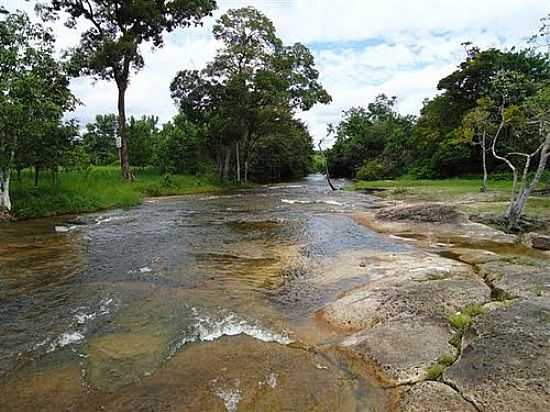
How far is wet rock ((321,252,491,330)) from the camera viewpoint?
6934 mm

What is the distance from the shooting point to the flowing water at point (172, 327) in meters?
4.93

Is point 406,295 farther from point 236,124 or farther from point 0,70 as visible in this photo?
point 236,124

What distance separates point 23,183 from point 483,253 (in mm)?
23134

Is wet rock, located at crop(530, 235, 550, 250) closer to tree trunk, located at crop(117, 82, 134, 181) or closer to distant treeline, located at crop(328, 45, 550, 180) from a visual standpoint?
distant treeline, located at crop(328, 45, 550, 180)

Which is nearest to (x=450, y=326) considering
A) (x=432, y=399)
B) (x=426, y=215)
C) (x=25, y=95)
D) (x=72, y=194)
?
(x=432, y=399)

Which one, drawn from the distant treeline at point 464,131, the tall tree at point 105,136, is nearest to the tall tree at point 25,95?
the distant treeline at point 464,131

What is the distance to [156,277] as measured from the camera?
32.5 feet

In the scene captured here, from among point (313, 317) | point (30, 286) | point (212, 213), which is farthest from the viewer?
point (212, 213)

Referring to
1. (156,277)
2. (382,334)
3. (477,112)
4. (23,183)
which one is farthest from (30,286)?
(477,112)

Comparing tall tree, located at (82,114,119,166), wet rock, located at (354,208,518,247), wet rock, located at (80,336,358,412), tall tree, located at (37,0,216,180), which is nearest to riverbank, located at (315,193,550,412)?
wet rock, located at (80,336,358,412)

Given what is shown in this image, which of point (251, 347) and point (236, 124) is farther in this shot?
point (236, 124)

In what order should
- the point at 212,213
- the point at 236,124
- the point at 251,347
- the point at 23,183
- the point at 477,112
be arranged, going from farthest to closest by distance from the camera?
the point at 236,124 < the point at 477,112 < the point at 23,183 < the point at 212,213 < the point at 251,347

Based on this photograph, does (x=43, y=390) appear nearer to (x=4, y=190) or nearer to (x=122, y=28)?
(x=4, y=190)

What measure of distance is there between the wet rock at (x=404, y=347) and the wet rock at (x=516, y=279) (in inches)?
78.9
